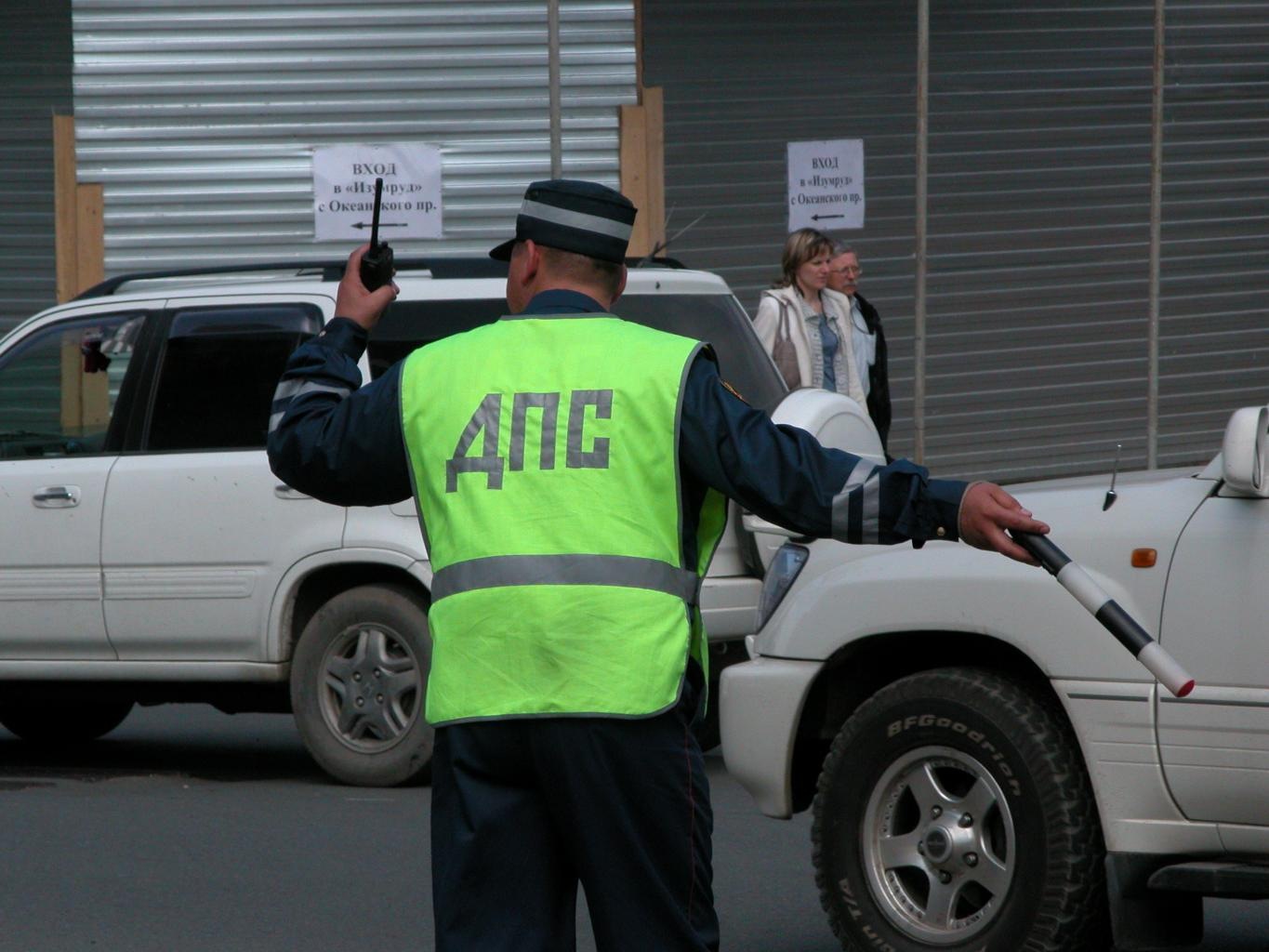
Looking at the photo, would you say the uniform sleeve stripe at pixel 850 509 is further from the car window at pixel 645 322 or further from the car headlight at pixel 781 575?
the car window at pixel 645 322

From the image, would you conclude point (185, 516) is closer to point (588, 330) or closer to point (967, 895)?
point (967, 895)

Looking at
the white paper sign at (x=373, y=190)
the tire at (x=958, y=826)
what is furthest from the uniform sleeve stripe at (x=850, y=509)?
the white paper sign at (x=373, y=190)

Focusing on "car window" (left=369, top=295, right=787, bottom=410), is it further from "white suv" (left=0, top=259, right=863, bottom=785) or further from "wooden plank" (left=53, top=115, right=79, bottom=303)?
"wooden plank" (left=53, top=115, right=79, bottom=303)

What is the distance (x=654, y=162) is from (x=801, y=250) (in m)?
3.84

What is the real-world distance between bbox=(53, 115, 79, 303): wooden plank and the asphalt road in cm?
566

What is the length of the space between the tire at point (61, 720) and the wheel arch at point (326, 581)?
1.54m

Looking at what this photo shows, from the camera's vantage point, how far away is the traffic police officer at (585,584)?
135 inches

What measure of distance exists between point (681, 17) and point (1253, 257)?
5.33 metres

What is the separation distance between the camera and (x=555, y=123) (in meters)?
12.3

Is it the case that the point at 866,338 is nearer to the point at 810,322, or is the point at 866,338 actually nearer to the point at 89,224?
the point at 810,322

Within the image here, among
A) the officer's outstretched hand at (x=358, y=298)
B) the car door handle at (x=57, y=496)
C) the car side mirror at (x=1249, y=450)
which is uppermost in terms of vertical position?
the officer's outstretched hand at (x=358, y=298)

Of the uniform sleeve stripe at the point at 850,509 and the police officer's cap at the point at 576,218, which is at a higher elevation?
the police officer's cap at the point at 576,218

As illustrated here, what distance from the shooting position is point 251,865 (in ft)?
24.1

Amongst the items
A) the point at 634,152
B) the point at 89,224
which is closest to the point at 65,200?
the point at 89,224
